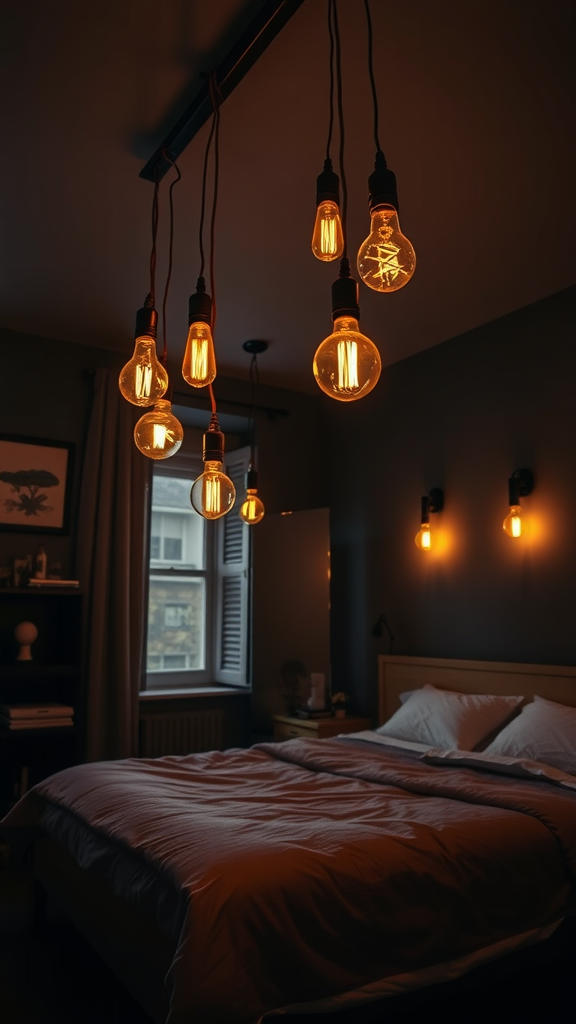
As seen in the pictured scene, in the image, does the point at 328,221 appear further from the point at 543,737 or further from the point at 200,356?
the point at 543,737

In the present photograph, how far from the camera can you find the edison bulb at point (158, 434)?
6.96 ft

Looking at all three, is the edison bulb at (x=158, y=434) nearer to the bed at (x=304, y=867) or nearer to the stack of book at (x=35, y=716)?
the bed at (x=304, y=867)

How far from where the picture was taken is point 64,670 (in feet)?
12.8

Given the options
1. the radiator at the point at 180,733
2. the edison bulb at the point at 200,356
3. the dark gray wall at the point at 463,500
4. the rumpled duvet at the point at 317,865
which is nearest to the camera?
the rumpled duvet at the point at 317,865

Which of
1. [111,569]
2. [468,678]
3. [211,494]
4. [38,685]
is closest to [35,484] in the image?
[111,569]

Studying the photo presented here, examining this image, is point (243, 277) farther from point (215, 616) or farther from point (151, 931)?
point (151, 931)

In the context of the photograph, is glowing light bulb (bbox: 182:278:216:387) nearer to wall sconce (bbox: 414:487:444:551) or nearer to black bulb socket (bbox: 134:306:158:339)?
black bulb socket (bbox: 134:306:158:339)

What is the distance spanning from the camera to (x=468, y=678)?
3938 mm

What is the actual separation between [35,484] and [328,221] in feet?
9.93

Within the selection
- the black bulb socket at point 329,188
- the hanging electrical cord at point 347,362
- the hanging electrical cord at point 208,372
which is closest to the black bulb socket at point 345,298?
the hanging electrical cord at point 347,362

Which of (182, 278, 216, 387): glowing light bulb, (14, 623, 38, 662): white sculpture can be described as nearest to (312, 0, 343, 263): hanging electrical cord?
(182, 278, 216, 387): glowing light bulb

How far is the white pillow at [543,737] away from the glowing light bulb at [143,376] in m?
2.12

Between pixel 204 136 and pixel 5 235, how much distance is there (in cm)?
117

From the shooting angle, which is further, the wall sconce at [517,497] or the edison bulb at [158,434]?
the wall sconce at [517,497]
